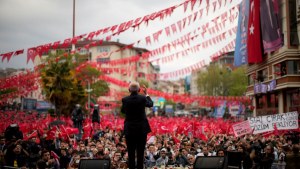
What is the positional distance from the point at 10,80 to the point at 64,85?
13549 mm

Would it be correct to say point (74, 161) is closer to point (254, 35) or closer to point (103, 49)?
point (254, 35)

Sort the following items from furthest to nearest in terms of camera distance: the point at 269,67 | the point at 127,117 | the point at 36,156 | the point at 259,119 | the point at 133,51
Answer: the point at 133,51 < the point at 269,67 < the point at 259,119 < the point at 36,156 < the point at 127,117

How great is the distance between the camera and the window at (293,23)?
40.1m

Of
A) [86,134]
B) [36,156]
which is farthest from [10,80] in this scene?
[36,156]

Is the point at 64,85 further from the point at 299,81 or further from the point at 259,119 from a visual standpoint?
the point at 259,119

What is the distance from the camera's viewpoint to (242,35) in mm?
48344

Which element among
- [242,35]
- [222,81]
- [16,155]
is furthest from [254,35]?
[222,81]

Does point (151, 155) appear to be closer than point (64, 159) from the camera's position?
No

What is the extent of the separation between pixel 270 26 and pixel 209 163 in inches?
1366

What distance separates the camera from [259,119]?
2106 cm

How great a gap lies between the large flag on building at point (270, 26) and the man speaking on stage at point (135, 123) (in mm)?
32906

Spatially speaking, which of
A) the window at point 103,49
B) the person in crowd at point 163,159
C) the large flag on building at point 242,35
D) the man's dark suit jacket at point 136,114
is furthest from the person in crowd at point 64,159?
the window at point 103,49

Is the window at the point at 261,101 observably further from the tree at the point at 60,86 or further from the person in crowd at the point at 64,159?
the person in crowd at the point at 64,159

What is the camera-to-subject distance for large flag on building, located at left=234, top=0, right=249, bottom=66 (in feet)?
153
